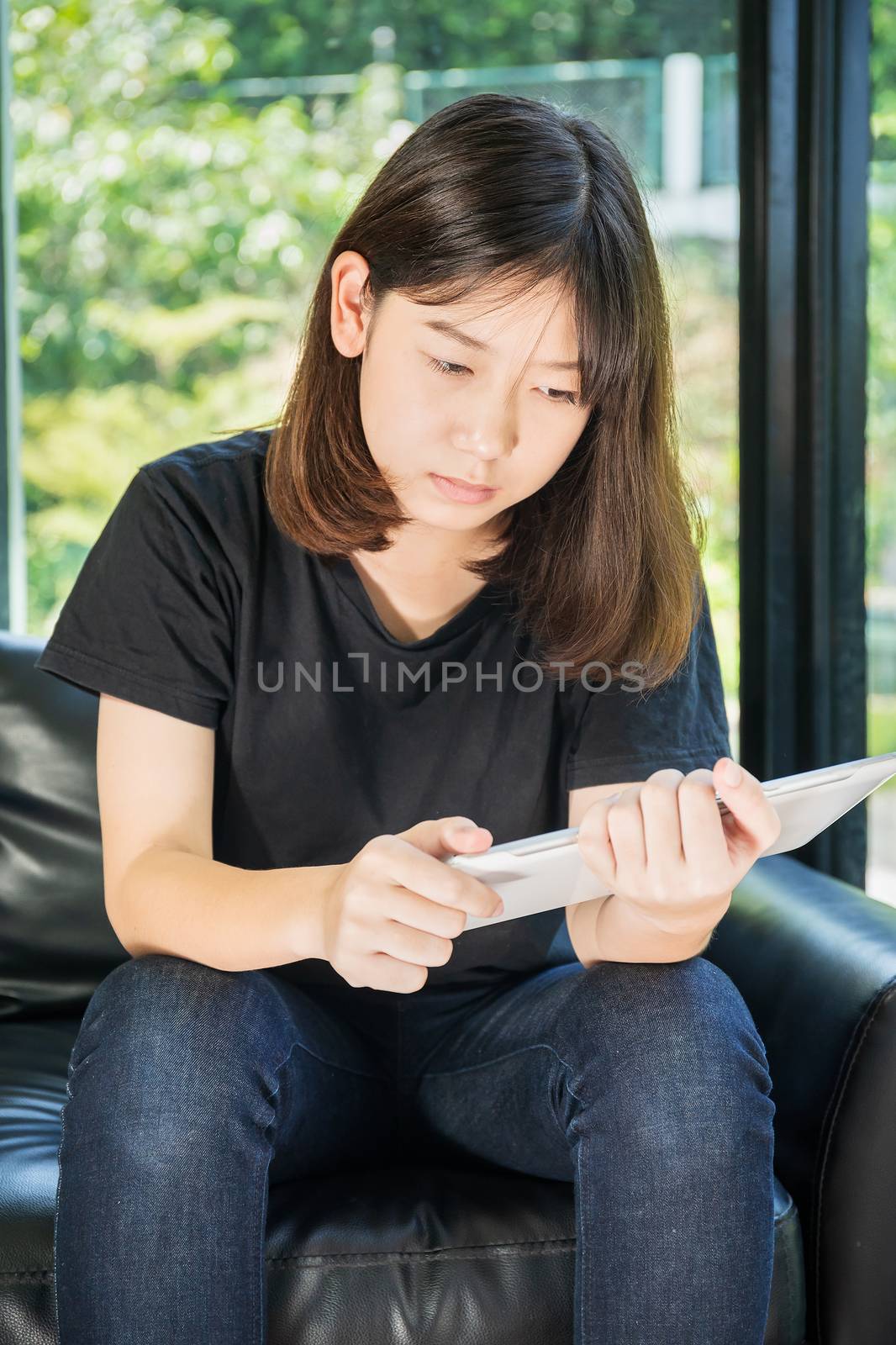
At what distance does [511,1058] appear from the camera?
41.9 inches

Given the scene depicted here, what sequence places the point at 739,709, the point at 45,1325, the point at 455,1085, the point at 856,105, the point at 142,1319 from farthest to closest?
the point at 739,709, the point at 856,105, the point at 455,1085, the point at 45,1325, the point at 142,1319

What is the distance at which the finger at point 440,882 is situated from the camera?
0.79 m

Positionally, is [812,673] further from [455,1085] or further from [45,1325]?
[45,1325]

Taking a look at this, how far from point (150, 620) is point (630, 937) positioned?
0.48 metres

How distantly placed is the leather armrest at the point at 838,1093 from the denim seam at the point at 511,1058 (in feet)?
0.87

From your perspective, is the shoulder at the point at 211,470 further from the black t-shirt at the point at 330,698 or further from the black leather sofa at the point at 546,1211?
the black leather sofa at the point at 546,1211

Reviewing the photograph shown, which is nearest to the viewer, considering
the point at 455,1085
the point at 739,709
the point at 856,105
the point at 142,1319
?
the point at 142,1319

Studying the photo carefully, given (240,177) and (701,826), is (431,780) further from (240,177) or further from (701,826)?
(240,177)

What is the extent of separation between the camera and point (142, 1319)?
814 mm

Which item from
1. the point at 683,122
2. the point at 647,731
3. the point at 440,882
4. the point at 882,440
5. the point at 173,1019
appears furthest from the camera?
the point at 683,122

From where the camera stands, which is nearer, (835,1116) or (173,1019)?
(173,1019)

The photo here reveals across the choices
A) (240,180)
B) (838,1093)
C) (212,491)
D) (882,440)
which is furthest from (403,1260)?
(240,180)

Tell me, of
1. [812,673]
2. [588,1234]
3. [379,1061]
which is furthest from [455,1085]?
[812,673]

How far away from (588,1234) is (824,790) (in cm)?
36
